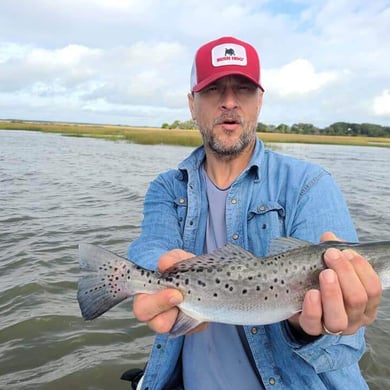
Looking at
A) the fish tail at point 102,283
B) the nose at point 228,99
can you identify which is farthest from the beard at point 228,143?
the fish tail at point 102,283

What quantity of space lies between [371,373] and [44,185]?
14.9 meters

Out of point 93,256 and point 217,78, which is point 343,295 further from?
point 217,78

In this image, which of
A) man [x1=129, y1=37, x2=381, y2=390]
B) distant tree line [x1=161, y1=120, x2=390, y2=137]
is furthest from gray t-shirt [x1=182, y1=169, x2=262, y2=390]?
distant tree line [x1=161, y1=120, x2=390, y2=137]

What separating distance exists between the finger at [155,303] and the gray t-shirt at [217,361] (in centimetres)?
61

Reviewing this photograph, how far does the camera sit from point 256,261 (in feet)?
9.73

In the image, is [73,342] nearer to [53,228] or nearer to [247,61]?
[247,61]

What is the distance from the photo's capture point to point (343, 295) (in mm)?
2406

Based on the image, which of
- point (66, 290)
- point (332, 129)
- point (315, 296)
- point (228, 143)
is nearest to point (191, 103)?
point (228, 143)

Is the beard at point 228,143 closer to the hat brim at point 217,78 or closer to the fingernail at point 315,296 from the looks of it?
the hat brim at point 217,78

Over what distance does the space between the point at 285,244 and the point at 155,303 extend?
3.00 ft

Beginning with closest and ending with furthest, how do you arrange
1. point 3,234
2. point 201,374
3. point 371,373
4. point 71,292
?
point 201,374, point 371,373, point 71,292, point 3,234

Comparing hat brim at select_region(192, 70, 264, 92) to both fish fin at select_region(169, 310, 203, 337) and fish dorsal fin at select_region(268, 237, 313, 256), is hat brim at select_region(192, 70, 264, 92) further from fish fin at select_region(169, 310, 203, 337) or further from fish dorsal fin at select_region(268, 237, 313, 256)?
fish fin at select_region(169, 310, 203, 337)

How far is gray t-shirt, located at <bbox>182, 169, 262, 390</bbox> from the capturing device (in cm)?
313

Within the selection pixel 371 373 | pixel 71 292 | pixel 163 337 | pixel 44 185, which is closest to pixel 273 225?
pixel 163 337
